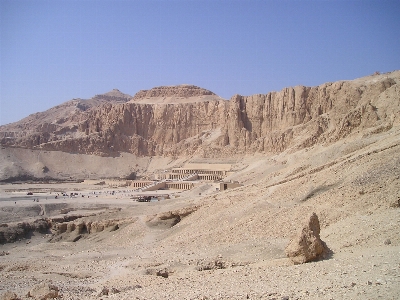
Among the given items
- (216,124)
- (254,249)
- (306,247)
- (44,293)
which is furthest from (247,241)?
(216,124)

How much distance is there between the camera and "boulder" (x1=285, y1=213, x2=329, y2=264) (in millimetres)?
12211

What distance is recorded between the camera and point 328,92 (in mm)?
65625

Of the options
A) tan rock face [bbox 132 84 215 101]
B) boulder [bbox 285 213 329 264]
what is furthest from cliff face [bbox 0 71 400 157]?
boulder [bbox 285 213 329 264]

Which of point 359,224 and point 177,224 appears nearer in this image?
point 359,224

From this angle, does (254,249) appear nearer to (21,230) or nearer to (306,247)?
(306,247)

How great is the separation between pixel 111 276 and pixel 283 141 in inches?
2015

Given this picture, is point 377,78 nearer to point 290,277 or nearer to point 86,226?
point 86,226

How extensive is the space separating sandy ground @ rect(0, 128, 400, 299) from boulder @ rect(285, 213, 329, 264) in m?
0.38

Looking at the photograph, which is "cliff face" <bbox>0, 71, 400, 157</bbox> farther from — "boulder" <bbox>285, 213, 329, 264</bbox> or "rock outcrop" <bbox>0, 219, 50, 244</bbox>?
"boulder" <bbox>285, 213, 329, 264</bbox>

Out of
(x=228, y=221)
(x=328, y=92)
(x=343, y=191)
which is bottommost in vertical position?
(x=228, y=221)

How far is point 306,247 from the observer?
12305 millimetres

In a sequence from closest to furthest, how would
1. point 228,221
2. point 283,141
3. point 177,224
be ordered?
point 228,221 → point 177,224 → point 283,141

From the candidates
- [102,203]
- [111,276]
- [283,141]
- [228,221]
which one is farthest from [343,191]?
[283,141]

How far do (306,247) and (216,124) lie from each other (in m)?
72.1
